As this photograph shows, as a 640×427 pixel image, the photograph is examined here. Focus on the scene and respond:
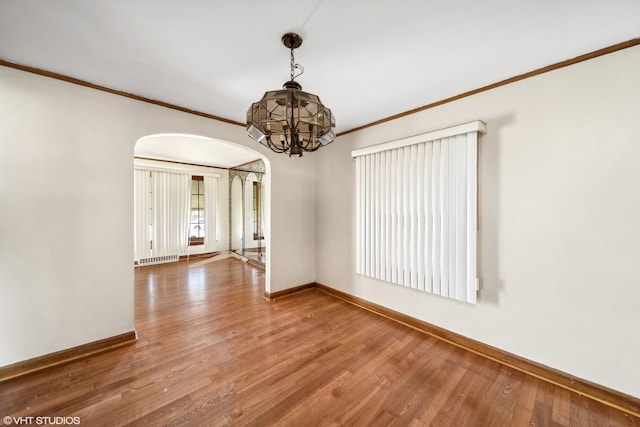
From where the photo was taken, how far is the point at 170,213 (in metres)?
5.71

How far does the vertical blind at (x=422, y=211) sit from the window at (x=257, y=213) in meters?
3.64

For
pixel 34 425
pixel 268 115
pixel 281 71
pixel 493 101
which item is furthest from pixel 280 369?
pixel 493 101

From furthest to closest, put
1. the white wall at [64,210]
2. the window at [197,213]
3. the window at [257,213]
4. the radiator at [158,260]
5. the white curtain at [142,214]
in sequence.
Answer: the window at [197,213] → the window at [257,213] → the radiator at [158,260] → the white curtain at [142,214] → the white wall at [64,210]

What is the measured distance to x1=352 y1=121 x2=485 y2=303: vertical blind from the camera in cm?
220

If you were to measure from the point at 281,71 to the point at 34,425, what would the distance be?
2996mm

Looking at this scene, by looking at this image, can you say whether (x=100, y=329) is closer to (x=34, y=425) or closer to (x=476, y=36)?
(x=34, y=425)

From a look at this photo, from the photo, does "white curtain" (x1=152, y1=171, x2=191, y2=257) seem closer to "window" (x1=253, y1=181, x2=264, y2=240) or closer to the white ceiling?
"window" (x1=253, y1=181, x2=264, y2=240)

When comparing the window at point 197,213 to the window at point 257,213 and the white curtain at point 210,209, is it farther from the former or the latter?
the window at point 257,213

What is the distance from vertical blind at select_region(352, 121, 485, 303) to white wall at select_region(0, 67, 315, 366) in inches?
103

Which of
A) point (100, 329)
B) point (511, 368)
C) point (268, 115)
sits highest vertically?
point (268, 115)

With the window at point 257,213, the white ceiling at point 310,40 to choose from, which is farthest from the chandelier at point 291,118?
the window at point 257,213

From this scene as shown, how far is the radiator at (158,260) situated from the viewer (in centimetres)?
537

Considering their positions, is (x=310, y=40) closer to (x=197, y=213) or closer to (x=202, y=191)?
(x=202, y=191)

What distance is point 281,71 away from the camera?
1903mm
